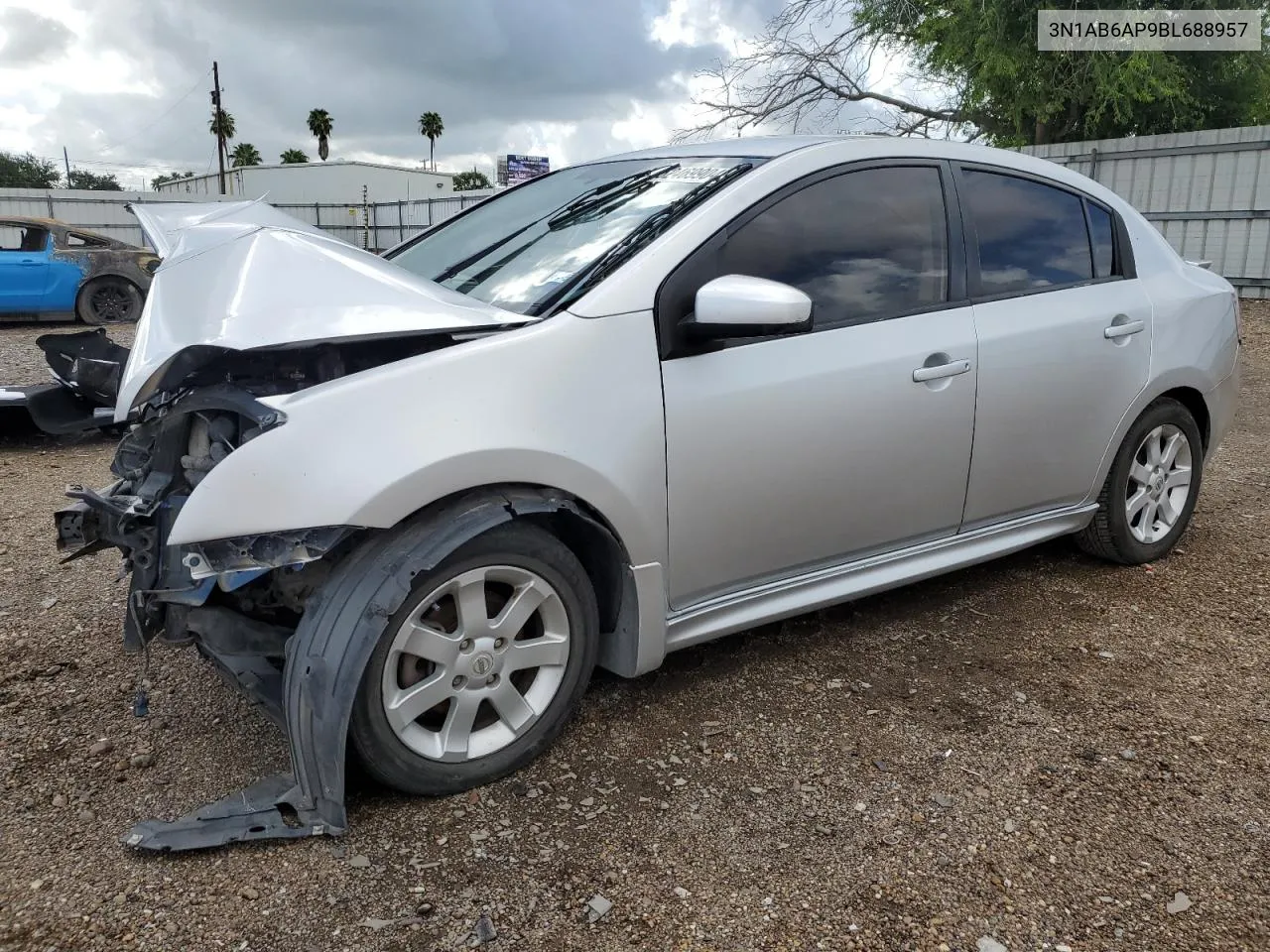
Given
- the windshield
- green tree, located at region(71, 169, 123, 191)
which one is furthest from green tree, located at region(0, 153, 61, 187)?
the windshield

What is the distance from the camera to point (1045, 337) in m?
3.38

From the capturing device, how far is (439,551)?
2.28 metres

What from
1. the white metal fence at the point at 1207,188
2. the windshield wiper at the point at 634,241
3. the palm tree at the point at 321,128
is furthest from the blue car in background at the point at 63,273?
the palm tree at the point at 321,128

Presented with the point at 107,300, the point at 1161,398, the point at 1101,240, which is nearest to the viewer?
the point at 1101,240

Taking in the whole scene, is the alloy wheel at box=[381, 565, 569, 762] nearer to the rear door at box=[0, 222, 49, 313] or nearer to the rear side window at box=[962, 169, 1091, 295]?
the rear side window at box=[962, 169, 1091, 295]

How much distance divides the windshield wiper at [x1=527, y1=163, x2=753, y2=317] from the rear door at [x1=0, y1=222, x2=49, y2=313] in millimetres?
11815

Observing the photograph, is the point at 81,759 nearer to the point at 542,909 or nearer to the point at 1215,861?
the point at 542,909

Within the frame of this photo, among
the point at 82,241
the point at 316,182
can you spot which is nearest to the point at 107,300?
the point at 82,241

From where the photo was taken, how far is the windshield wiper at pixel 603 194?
3.07 meters

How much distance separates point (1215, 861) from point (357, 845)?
1.99 meters

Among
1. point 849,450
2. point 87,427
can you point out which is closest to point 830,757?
point 849,450

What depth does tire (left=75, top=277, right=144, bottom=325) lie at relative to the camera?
12.2 m

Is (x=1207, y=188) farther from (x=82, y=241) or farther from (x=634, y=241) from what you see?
(x=82, y=241)

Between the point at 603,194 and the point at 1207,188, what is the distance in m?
11.7
